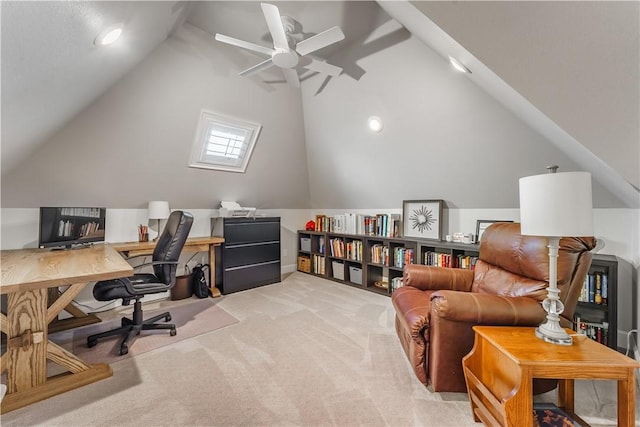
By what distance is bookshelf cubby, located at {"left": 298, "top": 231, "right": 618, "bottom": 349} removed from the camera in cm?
219

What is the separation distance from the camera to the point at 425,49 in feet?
7.79

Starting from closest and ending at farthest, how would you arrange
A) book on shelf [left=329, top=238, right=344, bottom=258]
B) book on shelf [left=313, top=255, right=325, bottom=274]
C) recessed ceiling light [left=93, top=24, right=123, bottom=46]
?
recessed ceiling light [left=93, top=24, right=123, bottom=46], book on shelf [left=329, top=238, right=344, bottom=258], book on shelf [left=313, top=255, right=325, bottom=274]

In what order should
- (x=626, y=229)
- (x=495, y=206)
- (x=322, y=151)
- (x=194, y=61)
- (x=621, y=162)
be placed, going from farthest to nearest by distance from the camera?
(x=322, y=151) → (x=495, y=206) → (x=194, y=61) → (x=626, y=229) → (x=621, y=162)

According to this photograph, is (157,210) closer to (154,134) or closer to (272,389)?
(154,134)

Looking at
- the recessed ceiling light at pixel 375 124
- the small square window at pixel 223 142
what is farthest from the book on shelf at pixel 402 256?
the small square window at pixel 223 142

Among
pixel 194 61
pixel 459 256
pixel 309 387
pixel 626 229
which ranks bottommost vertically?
pixel 309 387

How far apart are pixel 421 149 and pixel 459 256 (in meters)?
1.30

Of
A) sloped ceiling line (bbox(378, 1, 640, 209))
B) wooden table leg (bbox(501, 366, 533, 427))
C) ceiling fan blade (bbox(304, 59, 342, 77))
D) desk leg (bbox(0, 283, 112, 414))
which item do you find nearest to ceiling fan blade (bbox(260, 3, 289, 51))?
ceiling fan blade (bbox(304, 59, 342, 77))

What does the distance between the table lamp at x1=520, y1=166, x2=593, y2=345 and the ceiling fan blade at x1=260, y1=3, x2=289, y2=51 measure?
6.08 feet

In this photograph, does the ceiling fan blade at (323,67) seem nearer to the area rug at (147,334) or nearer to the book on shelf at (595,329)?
the area rug at (147,334)

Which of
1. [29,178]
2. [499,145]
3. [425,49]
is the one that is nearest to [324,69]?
[425,49]

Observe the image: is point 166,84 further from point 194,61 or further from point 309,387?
point 309,387

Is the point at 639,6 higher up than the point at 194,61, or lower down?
lower down

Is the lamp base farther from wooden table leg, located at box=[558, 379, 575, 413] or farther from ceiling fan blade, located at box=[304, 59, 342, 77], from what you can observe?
ceiling fan blade, located at box=[304, 59, 342, 77]
